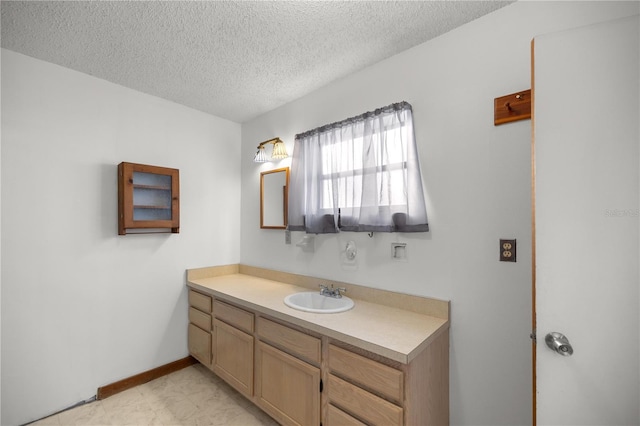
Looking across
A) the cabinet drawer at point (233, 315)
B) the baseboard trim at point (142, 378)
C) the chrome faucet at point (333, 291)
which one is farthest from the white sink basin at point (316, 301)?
the baseboard trim at point (142, 378)

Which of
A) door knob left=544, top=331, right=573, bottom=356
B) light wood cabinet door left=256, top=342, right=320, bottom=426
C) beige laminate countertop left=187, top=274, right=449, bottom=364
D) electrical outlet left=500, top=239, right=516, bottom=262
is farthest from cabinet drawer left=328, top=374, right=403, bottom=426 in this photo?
electrical outlet left=500, top=239, right=516, bottom=262

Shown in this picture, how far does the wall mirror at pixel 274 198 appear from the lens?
260cm

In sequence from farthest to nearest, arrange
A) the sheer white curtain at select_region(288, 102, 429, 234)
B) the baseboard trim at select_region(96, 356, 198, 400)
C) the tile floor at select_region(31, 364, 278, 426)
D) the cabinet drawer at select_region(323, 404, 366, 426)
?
the baseboard trim at select_region(96, 356, 198, 400)
the tile floor at select_region(31, 364, 278, 426)
the sheer white curtain at select_region(288, 102, 429, 234)
the cabinet drawer at select_region(323, 404, 366, 426)

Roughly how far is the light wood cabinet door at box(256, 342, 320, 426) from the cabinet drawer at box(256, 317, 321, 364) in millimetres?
49

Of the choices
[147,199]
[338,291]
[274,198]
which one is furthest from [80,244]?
[338,291]

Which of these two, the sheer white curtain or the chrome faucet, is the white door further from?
the chrome faucet

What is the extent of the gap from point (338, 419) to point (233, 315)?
1.05 m

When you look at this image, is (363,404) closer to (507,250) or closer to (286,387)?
(286,387)

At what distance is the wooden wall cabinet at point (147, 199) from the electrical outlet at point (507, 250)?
7.96 ft

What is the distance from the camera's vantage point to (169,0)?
1.39 m

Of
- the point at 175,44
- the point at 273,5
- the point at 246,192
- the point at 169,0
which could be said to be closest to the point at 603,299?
the point at 273,5

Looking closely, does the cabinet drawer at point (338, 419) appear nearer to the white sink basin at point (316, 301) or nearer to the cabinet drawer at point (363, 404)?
the cabinet drawer at point (363, 404)

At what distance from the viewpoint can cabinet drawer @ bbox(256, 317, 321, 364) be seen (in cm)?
157

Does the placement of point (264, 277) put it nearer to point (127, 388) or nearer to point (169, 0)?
point (127, 388)
